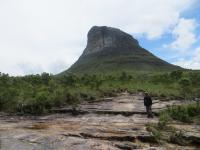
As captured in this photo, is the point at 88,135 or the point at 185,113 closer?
the point at 88,135

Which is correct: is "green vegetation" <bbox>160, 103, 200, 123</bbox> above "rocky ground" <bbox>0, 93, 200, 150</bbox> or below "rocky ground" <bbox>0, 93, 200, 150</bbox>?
above

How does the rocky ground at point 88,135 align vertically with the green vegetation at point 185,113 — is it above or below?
below

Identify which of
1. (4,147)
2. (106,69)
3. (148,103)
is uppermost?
(106,69)

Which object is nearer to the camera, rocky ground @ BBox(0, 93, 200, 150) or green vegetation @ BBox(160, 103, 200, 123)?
rocky ground @ BBox(0, 93, 200, 150)

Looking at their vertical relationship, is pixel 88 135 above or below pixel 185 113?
below

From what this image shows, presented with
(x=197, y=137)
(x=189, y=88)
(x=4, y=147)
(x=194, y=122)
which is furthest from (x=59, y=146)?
(x=189, y=88)

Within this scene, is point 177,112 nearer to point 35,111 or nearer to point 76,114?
point 76,114

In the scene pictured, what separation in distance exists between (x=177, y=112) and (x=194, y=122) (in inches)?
96.0

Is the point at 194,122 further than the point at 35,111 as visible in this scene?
No

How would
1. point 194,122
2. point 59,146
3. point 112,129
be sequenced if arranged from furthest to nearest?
point 194,122, point 112,129, point 59,146

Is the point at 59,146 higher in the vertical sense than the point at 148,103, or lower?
lower

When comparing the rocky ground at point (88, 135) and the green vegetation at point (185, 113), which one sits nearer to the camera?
the rocky ground at point (88, 135)

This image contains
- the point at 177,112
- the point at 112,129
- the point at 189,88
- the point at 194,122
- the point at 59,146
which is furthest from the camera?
the point at 189,88

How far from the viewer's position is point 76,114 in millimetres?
37375
